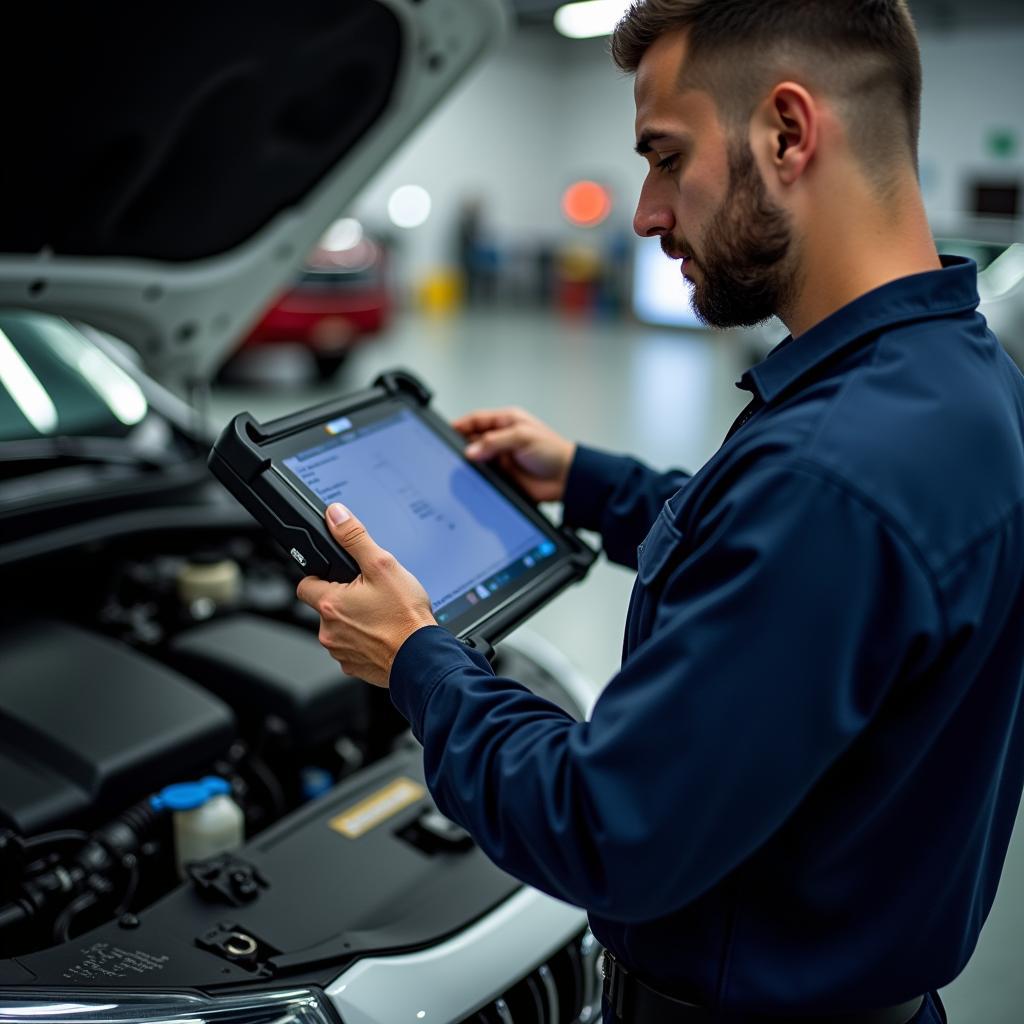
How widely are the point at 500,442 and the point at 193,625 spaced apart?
28.9 inches

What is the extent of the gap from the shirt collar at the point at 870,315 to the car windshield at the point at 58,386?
69.6 inches

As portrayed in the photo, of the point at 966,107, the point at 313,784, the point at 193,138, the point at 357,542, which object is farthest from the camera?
the point at 966,107

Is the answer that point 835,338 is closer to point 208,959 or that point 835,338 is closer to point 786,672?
point 786,672

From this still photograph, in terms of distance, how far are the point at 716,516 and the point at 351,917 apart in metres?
0.78

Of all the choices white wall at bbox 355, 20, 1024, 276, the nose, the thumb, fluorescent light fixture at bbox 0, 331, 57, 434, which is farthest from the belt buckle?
white wall at bbox 355, 20, 1024, 276

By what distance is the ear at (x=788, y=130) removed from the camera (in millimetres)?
877

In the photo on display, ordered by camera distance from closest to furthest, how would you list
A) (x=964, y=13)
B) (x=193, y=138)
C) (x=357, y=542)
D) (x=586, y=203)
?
(x=357, y=542), (x=193, y=138), (x=964, y=13), (x=586, y=203)

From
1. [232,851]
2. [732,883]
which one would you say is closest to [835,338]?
[732,883]

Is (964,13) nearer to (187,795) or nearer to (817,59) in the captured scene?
(817,59)

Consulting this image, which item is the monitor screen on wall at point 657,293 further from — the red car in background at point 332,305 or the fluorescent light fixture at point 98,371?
the fluorescent light fixture at point 98,371

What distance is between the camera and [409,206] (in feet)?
39.8

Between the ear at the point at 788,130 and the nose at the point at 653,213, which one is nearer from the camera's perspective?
the ear at the point at 788,130

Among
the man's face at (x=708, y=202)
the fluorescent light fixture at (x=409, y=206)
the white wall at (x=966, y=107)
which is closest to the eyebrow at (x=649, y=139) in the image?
the man's face at (x=708, y=202)

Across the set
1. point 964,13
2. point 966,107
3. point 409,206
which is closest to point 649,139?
point 964,13
